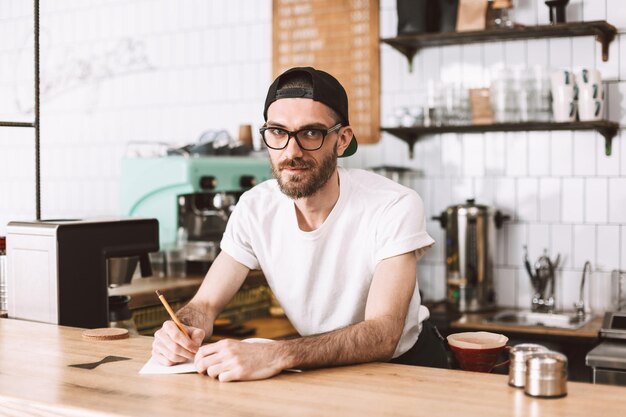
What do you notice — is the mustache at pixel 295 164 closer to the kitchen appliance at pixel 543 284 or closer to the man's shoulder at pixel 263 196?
the man's shoulder at pixel 263 196

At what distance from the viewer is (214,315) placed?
2.49 meters

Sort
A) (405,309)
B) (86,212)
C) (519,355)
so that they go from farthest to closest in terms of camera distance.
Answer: (86,212) → (405,309) → (519,355)

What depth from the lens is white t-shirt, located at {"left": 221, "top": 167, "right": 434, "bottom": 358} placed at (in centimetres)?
241

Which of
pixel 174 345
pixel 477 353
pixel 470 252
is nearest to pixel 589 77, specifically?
pixel 470 252

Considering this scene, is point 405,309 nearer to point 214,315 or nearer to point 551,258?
point 214,315

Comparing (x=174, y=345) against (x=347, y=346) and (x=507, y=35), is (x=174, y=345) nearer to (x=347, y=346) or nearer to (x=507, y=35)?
(x=347, y=346)

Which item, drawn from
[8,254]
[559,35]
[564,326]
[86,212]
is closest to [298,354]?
[8,254]

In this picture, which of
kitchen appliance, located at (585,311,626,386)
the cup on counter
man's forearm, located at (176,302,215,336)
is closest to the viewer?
man's forearm, located at (176,302,215,336)

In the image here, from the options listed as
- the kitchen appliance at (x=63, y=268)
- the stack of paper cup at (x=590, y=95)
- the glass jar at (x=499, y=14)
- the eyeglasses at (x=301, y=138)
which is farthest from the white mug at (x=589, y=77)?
the kitchen appliance at (x=63, y=268)

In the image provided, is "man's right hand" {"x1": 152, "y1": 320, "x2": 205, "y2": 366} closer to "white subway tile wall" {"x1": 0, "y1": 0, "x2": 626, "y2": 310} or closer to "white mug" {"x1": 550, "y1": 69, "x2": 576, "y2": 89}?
"white subway tile wall" {"x1": 0, "y1": 0, "x2": 626, "y2": 310}

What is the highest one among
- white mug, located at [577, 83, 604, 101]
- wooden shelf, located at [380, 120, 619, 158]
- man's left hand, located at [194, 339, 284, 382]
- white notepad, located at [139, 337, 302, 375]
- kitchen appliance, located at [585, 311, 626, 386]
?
white mug, located at [577, 83, 604, 101]

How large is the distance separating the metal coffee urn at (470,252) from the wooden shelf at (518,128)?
0.39m

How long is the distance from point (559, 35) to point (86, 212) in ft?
12.0

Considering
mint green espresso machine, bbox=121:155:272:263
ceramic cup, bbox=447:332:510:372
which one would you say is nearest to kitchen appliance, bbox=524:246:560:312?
mint green espresso machine, bbox=121:155:272:263
